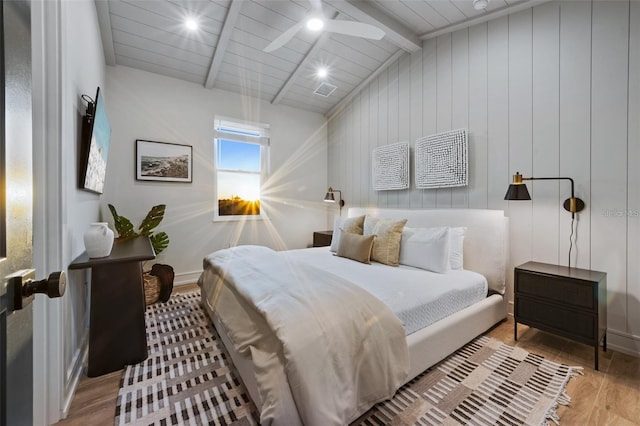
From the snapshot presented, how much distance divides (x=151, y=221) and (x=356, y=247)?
242 cm

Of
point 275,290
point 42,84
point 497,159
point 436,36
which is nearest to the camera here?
point 42,84

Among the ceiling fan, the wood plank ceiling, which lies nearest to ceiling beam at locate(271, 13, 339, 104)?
the wood plank ceiling

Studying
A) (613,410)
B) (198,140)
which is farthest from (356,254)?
(198,140)

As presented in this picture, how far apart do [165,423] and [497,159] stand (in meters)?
3.43

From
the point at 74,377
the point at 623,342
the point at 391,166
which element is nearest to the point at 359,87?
the point at 391,166

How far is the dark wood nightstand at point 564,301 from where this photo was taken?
197cm

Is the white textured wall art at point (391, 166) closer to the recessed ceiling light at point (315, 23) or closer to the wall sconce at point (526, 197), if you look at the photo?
the wall sconce at point (526, 197)

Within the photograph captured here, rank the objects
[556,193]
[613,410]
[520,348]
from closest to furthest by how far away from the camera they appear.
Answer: [613,410]
[520,348]
[556,193]

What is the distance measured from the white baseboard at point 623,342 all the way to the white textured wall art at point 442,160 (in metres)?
1.72

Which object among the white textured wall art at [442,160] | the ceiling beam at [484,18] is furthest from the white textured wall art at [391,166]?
the ceiling beam at [484,18]

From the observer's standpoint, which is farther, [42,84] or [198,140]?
[198,140]

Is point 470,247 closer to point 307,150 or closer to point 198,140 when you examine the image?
point 307,150

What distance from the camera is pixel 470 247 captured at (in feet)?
9.48

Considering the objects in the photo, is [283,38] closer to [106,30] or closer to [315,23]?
[315,23]
